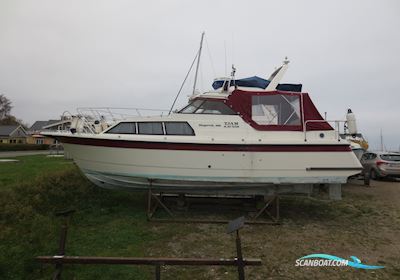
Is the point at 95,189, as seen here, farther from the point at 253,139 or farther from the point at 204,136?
the point at 253,139

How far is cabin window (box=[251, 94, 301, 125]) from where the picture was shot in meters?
7.57

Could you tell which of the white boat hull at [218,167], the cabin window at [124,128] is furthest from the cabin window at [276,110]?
the cabin window at [124,128]

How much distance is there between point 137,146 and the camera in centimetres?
706

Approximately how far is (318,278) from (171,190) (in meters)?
3.95

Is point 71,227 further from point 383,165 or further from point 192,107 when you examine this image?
point 383,165

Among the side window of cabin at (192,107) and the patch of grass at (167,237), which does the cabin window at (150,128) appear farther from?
the patch of grass at (167,237)

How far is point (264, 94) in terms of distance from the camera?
7.72 m

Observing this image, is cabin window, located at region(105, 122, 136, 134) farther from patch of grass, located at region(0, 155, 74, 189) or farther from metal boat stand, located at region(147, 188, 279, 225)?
patch of grass, located at region(0, 155, 74, 189)

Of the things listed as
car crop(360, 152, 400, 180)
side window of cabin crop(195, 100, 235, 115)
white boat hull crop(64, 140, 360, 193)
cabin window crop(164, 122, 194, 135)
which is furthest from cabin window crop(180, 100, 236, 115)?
car crop(360, 152, 400, 180)

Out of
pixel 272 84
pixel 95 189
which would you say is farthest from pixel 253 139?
pixel 95 189

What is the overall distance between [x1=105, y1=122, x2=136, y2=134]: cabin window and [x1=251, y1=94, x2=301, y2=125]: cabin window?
9.46 ft

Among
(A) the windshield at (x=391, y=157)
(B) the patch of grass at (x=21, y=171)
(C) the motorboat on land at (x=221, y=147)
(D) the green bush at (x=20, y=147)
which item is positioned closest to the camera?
(C) the motorboat on land at (x=221, y=147)

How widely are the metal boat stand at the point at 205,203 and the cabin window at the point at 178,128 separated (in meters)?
1.44

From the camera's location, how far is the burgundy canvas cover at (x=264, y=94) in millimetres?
7461
